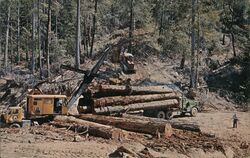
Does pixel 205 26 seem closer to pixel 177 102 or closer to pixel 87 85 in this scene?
pixel 177 102

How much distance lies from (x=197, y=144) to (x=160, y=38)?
27.0 m

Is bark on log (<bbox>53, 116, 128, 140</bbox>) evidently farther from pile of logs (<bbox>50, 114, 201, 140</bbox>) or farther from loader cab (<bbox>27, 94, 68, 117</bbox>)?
loader cab (<bbox>27, 94, 68, 117</bbox>)

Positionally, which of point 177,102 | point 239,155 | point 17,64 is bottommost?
point 239,155

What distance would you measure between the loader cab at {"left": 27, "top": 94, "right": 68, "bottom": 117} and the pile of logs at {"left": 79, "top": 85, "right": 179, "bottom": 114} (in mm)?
1864

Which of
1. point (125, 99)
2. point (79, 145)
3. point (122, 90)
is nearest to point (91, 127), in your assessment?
point (79, 145)

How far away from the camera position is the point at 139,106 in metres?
29.6

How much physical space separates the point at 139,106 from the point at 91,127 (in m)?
5.92

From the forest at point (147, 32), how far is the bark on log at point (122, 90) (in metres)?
9.95

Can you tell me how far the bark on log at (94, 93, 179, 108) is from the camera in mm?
28188

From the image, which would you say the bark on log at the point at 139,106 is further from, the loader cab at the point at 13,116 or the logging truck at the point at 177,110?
the loader cab at the point at 13,116

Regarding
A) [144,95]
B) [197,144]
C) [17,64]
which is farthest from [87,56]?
[197,144]

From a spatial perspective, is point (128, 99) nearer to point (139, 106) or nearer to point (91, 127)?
point (139, 106)

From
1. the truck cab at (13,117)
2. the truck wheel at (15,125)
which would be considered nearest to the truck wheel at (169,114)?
the truck cab at (13,117)

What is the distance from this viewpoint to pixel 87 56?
51.8m
